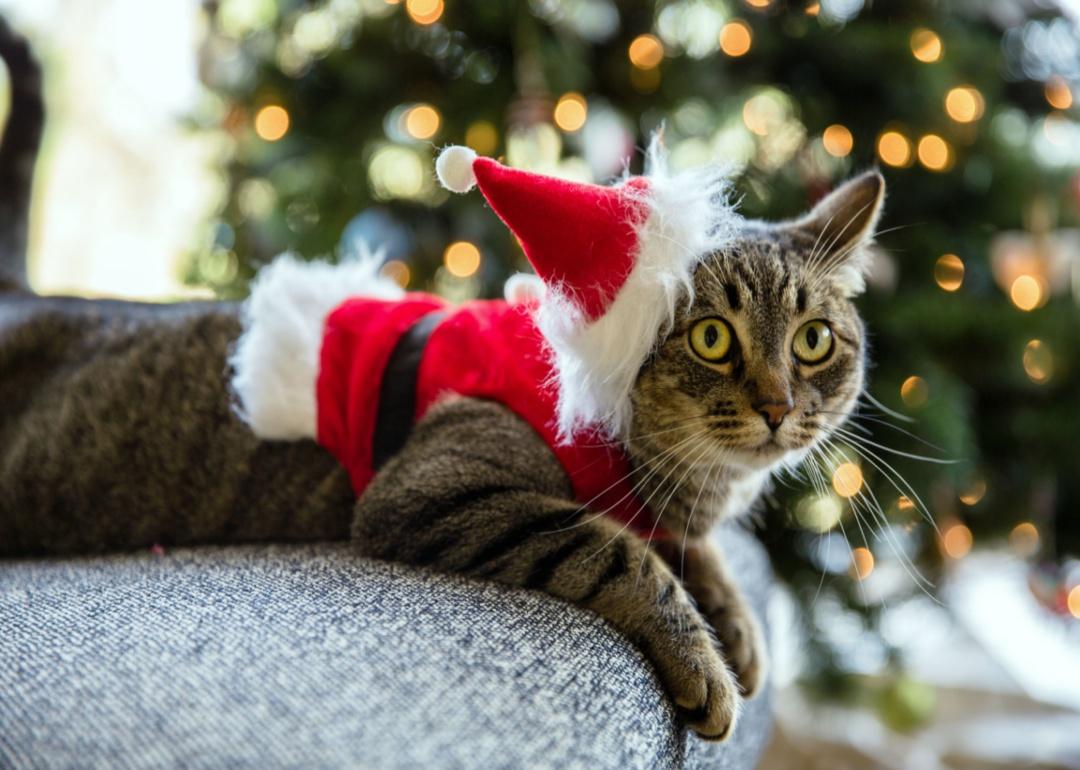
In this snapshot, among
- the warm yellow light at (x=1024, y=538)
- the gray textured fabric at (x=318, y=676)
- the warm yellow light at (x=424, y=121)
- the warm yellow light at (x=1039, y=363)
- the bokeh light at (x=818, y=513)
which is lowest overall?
the warm yellow light at (x=1024, y=538)

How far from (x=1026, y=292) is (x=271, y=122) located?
142 cm

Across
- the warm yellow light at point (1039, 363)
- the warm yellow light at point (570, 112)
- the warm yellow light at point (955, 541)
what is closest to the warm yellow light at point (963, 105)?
the warm yellow light at point (1039, 363)

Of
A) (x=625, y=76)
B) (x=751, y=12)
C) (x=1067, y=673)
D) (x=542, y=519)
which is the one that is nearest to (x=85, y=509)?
(x=542, y=519)

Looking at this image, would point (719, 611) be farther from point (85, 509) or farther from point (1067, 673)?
point (1067, 673)

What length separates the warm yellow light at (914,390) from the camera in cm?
139

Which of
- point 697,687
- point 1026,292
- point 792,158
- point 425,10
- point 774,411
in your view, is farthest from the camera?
point 1026,292

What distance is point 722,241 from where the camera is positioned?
81cm

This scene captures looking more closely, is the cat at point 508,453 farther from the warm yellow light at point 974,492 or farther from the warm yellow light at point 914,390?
the warm yellow light at point 974,492

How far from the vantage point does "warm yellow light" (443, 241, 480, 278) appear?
1507 millimetres

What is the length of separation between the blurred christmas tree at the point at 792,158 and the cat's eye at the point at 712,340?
584 millimetres

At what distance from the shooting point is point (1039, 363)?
5.15ft

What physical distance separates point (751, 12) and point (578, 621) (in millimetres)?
1260

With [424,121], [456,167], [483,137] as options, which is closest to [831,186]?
[483,137]

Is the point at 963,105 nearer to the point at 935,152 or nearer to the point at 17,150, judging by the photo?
the point at 935,152
